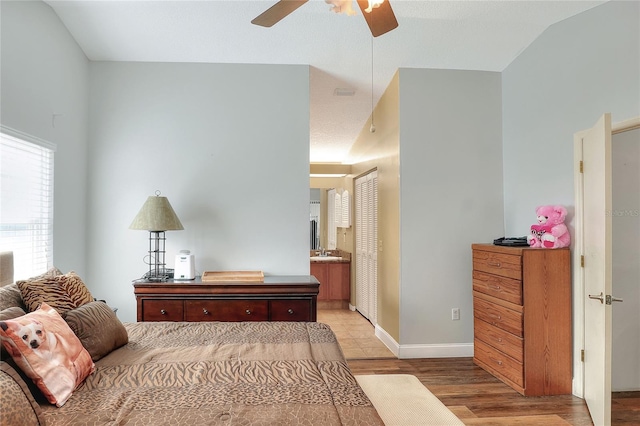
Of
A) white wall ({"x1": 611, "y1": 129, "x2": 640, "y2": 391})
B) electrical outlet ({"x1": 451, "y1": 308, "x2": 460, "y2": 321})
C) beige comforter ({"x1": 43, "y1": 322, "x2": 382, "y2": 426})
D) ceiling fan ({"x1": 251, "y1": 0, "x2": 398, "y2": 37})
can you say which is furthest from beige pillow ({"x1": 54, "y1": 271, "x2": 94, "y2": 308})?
white wall ({"x1": 611, "y1": 129, "x2": 640, "y2": 391})

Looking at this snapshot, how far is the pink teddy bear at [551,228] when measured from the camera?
329 cm

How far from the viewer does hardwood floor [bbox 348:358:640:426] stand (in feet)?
9.32

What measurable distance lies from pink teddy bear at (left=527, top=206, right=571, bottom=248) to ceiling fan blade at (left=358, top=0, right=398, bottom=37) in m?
2.15

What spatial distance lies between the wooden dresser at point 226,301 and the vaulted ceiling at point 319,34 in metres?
2.10

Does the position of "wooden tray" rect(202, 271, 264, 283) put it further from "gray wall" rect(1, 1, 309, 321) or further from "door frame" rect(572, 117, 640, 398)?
"door frame" rect(572, 117, 640, 398)

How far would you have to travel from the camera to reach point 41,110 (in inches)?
122

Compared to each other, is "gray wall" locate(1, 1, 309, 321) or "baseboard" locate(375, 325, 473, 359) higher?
"gray wall" locate(1, 1, 309, 321)

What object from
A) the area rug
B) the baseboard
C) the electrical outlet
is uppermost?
the electrical outlet

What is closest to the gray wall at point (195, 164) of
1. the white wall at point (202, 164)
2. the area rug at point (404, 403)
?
the white wall at point (202, 164)

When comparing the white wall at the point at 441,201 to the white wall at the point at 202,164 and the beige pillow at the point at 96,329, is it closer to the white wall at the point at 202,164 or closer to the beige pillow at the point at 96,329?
the white wall at the point at 202,164

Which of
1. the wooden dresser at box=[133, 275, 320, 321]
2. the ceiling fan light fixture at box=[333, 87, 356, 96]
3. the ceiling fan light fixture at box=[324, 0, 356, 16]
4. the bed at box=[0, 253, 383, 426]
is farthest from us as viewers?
the ceiling fan light fixture at box=[333, 87, 356, 96]

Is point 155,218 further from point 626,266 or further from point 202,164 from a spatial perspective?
point 626,266

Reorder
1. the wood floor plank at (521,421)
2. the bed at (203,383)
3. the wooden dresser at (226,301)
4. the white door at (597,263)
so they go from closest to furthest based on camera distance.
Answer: the bed at (203,383)
the white door at (597,263)
the wood floor plank at (521,421)
the wooden dresser at (226,301)

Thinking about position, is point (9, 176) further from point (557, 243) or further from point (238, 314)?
point (557, 243)
